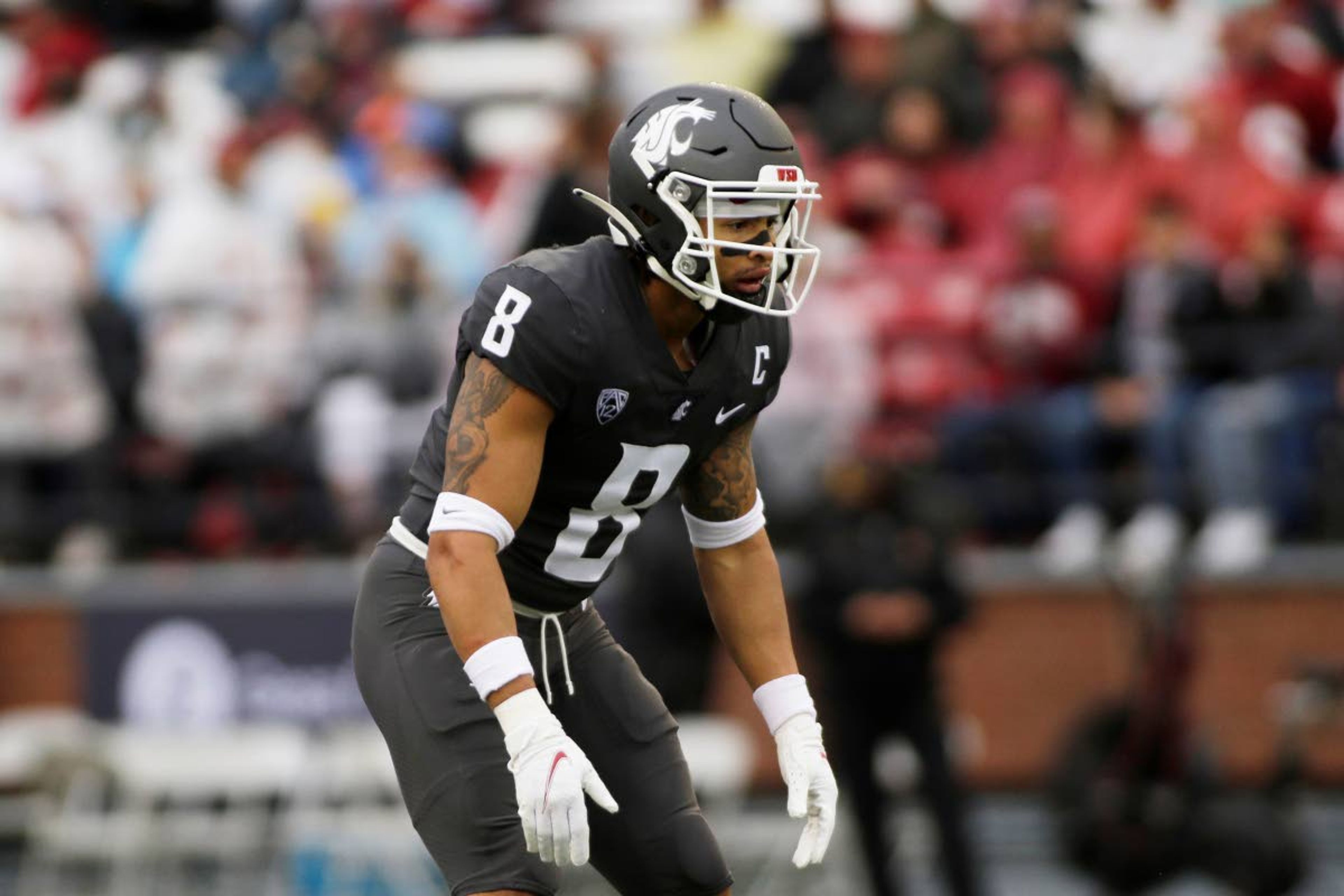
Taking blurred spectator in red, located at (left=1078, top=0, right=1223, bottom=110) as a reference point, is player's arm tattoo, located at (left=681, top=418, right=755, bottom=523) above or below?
above

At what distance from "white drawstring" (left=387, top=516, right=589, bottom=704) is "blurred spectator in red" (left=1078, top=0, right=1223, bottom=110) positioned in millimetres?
7896

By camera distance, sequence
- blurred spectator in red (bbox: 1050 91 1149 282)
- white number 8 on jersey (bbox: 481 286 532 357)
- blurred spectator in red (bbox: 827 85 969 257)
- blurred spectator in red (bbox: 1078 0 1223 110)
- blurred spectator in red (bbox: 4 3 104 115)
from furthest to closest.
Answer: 1. blurred spectator in red (bbox: 4 3 104 115)
2. blurred spectator in red (bbox: 1078 0 1223 110)
3. blurred spectator in red (bbox: 827 85 969 257)
4. blurred spectator in red (bbox: 1050 91 1149 282)
5. white number 8 on jersey (bbox: 481 286 532 357)

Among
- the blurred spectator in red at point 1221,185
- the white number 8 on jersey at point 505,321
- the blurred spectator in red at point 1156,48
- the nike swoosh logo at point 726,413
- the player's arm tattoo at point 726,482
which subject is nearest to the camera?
the white number 8 on jersey at point 505,321

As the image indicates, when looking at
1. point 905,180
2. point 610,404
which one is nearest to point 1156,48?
point 905,180

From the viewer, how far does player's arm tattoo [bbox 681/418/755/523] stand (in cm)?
479

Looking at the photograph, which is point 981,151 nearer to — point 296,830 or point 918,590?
point 918,590

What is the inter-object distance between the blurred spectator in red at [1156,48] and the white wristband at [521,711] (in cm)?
839

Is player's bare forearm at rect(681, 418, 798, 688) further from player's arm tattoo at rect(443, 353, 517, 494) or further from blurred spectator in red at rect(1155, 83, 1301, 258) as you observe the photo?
blurred spectator in red at rect(1155, 83, 1301, 258)

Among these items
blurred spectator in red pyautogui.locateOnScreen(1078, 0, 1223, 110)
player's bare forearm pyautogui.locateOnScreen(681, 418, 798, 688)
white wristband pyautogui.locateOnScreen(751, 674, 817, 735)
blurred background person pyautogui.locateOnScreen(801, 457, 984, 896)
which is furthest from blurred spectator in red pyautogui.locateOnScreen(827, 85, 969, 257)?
white wristband pyautogui.locateOnScreen(751, 674, 817, 735)

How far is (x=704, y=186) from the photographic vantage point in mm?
4375

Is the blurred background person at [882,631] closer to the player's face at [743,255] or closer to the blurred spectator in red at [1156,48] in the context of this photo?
the blurred spectator in red at [1156,48]

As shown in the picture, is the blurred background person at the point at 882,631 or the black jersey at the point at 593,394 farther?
the blurred background person at the point at 882,631

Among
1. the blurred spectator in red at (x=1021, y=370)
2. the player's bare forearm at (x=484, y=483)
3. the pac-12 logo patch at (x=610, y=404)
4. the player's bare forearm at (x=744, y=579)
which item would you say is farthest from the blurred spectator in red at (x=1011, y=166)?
the player's bare forearm at (x=484, y=483)

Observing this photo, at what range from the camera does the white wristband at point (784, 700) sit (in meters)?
4.81
